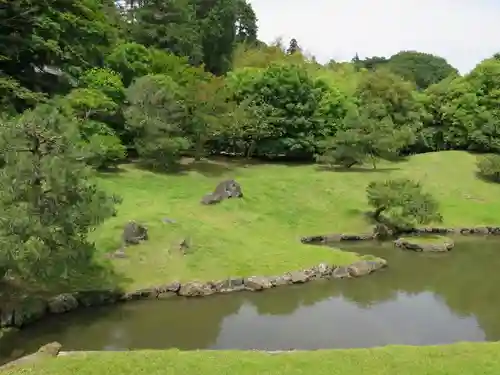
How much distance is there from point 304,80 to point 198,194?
20.5 m

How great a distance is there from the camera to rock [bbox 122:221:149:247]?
2619 centimetres

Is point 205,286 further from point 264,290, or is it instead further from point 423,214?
point 423,214

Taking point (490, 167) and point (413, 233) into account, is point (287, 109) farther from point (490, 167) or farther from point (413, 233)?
point (413, 233)

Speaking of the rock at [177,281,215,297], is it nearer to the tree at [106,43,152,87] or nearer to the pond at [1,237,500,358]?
the pond at [1,237,500,358]

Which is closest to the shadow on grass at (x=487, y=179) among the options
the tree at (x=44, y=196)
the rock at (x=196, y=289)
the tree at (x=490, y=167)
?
the tree at (x=490, y=167)

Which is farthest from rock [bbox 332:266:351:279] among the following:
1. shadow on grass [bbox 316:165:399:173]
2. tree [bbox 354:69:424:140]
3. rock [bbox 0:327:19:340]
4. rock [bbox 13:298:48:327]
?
tree [bbox 354:69:424:140]

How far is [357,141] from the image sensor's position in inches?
1861

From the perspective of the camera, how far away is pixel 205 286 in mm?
24156

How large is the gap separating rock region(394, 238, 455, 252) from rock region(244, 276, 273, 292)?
38.6 ft

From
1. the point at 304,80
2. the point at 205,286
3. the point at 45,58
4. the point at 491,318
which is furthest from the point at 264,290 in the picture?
the point at 304,80

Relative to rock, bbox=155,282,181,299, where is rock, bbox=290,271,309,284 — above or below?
above

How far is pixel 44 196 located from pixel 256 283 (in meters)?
10.5

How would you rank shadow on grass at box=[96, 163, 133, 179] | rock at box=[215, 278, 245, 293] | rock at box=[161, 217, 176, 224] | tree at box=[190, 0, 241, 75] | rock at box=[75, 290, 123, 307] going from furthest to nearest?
1. tree at box=[190, 0, 241, 75]
2. shadow on grass at box=[96, 163, 133, 179]
3. rock at box=[161, 217, 176, 224]
4. rock at box=[215, 278, 245, 293]
5. rock at box=[75, 290, 123, 307]

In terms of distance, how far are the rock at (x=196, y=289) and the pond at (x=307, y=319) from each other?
1.39 ft
